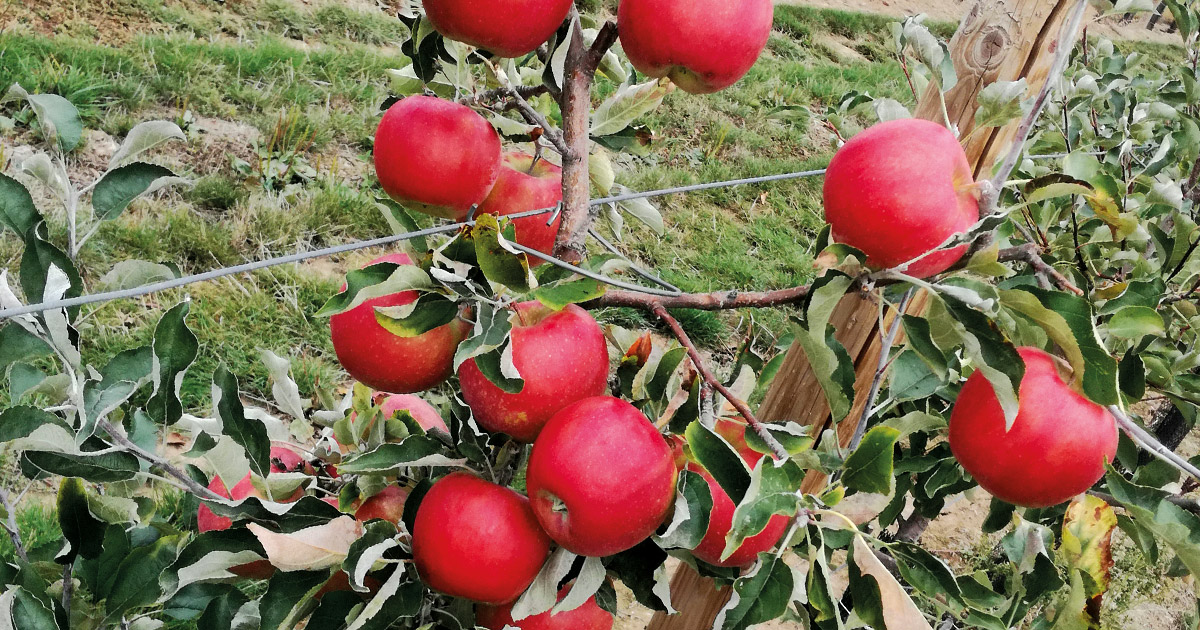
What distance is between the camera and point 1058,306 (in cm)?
69

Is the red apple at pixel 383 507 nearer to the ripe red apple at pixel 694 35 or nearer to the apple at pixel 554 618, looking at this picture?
the apple at pixel 554 618

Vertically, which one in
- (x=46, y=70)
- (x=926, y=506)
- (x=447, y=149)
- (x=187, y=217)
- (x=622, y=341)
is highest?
(x=447, y=149)

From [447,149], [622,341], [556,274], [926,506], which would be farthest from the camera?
[926,506]

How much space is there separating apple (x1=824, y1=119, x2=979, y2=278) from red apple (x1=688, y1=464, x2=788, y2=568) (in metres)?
0.25

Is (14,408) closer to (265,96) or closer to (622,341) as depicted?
(622,341)

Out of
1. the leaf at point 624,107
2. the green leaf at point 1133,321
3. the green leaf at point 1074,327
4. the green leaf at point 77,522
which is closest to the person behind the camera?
the green leaf at point 1074,327

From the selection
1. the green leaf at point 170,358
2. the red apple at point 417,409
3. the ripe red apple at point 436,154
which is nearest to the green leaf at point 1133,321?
the ripe red apple at point 436,154

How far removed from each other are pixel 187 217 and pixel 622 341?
181 cm

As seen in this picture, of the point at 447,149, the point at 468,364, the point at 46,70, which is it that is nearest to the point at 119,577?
the point at 468,364

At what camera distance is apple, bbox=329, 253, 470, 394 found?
2.72ft

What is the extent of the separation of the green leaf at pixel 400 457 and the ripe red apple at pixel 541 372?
0.22 feet

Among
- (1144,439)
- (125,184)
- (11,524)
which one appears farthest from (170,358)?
(1144,439)

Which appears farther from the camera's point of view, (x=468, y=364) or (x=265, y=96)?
(x=265, y=96)

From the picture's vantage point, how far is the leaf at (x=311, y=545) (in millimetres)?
750
